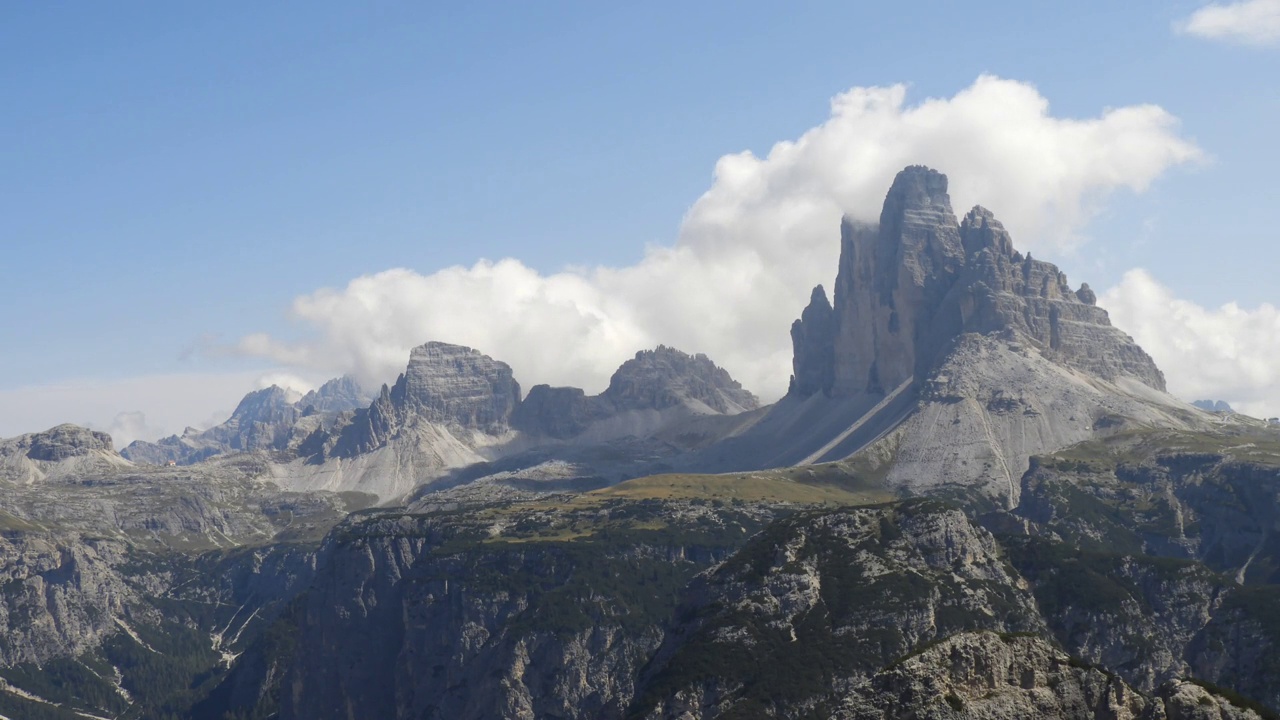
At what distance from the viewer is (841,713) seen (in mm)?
142125

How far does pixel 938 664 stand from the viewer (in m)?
142

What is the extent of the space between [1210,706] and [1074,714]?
41.8 ft

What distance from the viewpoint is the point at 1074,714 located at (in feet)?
470

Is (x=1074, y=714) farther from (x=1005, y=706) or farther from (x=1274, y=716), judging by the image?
(x=1274, y=716)

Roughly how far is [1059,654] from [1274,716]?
63.0ft

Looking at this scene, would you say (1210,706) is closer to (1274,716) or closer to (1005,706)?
(1274,716)

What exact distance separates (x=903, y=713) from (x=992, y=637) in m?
12.0

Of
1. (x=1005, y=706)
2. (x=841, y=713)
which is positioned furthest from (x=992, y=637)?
(x=841, y=713)

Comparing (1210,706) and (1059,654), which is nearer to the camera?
(1210,706)

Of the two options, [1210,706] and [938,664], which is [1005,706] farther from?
[1210,706]

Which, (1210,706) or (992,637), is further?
(992,637)

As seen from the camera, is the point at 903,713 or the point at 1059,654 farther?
the point at 1059,654

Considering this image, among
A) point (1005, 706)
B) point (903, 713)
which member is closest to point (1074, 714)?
point (1005, 706)

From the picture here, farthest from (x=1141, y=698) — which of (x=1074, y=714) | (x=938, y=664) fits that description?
(x=938, y=664)
